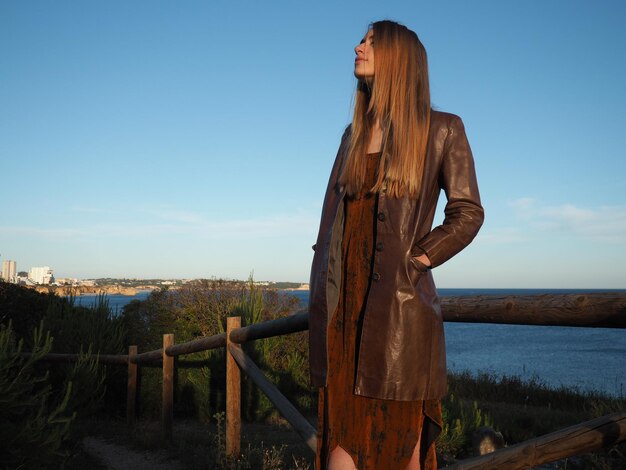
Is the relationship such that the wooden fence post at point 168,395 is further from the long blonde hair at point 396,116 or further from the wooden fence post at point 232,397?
the long blonde hair at point 396,116

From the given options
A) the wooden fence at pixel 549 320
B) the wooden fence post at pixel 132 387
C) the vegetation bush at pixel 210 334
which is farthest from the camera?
the vegetation bush at pixel 210 334

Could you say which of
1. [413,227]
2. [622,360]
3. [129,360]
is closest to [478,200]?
[413,227]

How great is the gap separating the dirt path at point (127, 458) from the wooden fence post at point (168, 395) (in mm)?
356

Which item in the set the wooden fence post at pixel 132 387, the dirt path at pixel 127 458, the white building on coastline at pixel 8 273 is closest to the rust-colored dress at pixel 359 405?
the dirt path at pixel 127 458

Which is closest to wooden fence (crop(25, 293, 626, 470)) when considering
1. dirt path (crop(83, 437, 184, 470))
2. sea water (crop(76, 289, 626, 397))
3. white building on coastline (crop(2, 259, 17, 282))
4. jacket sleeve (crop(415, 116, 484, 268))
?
jacket sleeve (crop(415, 116, 484, 268))

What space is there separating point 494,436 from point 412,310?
4671 mm

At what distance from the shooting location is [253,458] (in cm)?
554

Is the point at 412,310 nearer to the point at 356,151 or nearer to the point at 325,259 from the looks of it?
the point at 325,259

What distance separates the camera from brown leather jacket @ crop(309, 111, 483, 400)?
244 centimetres

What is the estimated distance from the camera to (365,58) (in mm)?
2828

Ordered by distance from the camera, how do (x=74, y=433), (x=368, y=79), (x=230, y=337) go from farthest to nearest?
1. (x=74, y=433)
2. (x=230, y=337)
3. (x=368, y=79)

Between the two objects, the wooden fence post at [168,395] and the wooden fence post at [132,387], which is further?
the wooden fence post at [132,387]

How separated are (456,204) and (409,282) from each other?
1.24 feet

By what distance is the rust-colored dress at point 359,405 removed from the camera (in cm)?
249
